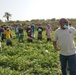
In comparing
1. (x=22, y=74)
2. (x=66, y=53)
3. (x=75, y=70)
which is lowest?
(x=22, y=74)

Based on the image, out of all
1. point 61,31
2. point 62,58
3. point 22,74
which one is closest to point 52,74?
point 22,74

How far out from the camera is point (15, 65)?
937 centimetres

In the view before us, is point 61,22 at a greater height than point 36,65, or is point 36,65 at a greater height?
point 61,22

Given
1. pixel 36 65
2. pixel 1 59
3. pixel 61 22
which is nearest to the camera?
pixel 61 22

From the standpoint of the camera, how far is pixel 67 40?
6.27 meters

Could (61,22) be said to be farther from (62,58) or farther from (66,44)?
(62,58)

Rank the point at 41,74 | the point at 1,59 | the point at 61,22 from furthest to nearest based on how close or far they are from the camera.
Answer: the point at 1,59, the point at 41,74, the point at 61,22

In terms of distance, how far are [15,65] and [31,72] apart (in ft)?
3.47

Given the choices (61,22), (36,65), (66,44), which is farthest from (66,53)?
(36,65)

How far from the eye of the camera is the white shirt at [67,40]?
6.24 metres

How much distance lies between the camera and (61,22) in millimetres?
6227

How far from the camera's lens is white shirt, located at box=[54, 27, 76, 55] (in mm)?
6238

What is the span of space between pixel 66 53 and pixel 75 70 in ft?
Result: 1.77

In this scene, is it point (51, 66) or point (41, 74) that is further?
point (51, 66)
